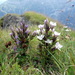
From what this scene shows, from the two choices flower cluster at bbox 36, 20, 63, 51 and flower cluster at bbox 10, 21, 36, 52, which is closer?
flower cluster at bbox 36, 20, 63, 51

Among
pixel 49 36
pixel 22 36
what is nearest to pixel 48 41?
pixel 49 36

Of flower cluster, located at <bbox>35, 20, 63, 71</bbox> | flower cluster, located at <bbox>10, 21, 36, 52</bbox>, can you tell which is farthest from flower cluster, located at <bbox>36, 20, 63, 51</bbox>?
flower cluster, located at <bbox>10, 21, 36, 52</bbox>

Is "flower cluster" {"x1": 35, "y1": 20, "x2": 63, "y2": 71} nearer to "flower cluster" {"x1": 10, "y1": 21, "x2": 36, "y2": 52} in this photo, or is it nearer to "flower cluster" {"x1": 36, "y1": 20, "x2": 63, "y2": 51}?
"flower cluster" {"x1": 36, "y1": 20, "x2": 63, "y2": 51}

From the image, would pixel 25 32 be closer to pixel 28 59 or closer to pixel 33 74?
pixel 28 59

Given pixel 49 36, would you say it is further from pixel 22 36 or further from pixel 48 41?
pixel 22 36

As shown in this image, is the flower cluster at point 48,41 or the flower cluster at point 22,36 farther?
the flower cluster at point 22,36

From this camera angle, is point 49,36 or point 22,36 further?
point 22,36

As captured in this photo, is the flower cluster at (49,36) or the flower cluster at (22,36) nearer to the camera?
the flower cluster at (49,36)

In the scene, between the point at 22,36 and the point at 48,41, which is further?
the point at 22,36

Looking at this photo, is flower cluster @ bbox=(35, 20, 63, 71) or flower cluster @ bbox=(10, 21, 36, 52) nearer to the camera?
flower cluster @ bbox=(35, 20, 63, 71)

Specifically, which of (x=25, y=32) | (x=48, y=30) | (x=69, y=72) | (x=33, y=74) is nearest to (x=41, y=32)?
(x=48, y=30)

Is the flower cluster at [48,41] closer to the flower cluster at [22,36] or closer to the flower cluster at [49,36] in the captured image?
the flower cluster at [49,36]

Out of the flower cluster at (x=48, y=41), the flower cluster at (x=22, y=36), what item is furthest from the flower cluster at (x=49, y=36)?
the flower cluster at (x=22, y=36)

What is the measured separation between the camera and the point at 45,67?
2342 millimetres
